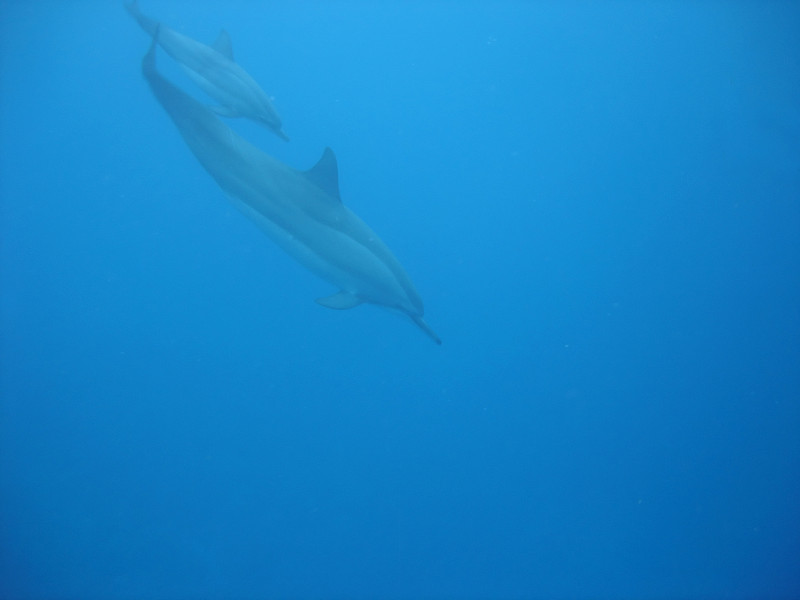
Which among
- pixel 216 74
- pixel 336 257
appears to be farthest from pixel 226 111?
pixel 336 257

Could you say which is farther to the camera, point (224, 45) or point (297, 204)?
point (224, 45)

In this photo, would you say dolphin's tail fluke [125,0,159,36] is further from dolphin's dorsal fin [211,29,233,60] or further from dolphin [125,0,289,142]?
dolphin's dorsal fin [211,29,233,60]

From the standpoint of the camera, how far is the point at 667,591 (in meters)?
3.89

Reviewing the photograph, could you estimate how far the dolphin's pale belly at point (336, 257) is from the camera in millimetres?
2779

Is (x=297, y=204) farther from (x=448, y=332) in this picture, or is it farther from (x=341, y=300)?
(x=448, y=332)

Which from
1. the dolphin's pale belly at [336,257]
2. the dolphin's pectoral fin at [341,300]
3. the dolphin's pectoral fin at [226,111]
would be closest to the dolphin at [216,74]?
the dolphin's pectoral fin at [226,111]

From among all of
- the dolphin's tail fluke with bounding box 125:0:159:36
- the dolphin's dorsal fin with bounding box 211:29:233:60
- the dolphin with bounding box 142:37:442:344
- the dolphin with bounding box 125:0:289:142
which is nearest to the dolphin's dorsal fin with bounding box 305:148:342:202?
the dolphin with bounding box 142:37:442:344

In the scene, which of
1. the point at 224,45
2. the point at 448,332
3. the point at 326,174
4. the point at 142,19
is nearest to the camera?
the point at 326,174

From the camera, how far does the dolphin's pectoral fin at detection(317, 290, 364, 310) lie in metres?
2.84

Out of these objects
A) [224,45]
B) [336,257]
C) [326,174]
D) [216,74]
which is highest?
[224,45]

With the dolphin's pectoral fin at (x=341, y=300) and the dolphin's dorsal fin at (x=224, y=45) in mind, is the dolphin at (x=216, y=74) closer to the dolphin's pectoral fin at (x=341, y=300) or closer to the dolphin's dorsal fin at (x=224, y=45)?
the dolphin's dorsal fin at (x=224, y=45)

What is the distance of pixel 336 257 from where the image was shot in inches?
113

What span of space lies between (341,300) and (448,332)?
1141 mm

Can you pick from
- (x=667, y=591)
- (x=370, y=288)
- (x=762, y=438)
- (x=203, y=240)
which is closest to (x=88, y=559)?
(x=203, y=240)
